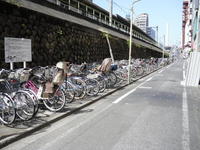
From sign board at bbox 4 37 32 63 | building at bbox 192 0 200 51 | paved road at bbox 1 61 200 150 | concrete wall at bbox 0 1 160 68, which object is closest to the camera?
paved road at bbox 1 61 200 150

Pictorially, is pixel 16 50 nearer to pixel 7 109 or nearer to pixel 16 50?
pixel 16 50

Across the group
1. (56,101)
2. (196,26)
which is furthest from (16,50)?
(196,26)

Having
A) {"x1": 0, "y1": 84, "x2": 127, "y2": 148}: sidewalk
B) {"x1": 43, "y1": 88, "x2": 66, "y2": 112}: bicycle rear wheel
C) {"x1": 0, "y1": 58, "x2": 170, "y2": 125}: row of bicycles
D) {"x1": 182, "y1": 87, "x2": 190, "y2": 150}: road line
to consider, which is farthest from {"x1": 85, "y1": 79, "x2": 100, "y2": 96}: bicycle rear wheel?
{"x1": 182, "y1": 87, "x2": 190, "y2": 150}: road line

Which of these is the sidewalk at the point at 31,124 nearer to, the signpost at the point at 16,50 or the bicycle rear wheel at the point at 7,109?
the bicycle rear wheel at the point at 7,109

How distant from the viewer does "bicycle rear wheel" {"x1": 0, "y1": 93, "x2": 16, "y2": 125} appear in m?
5.02

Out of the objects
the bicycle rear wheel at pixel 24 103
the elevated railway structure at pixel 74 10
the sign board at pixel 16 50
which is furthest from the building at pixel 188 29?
the bicycle rear wheel at pixel 24 103

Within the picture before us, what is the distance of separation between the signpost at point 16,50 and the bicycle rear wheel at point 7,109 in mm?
2517

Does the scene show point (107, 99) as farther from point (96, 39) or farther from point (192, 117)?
point (96, 39)

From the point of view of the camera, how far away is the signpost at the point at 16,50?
718cm

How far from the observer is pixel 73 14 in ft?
47.2

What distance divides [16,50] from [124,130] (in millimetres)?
4557

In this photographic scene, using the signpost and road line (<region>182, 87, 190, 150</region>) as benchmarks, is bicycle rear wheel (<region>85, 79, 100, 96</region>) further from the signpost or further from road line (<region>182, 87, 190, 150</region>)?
road line (<region>182, 87, 190, 150</region>)

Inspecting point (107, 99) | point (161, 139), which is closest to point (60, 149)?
point (161, 139)

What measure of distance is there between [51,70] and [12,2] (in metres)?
3.05
